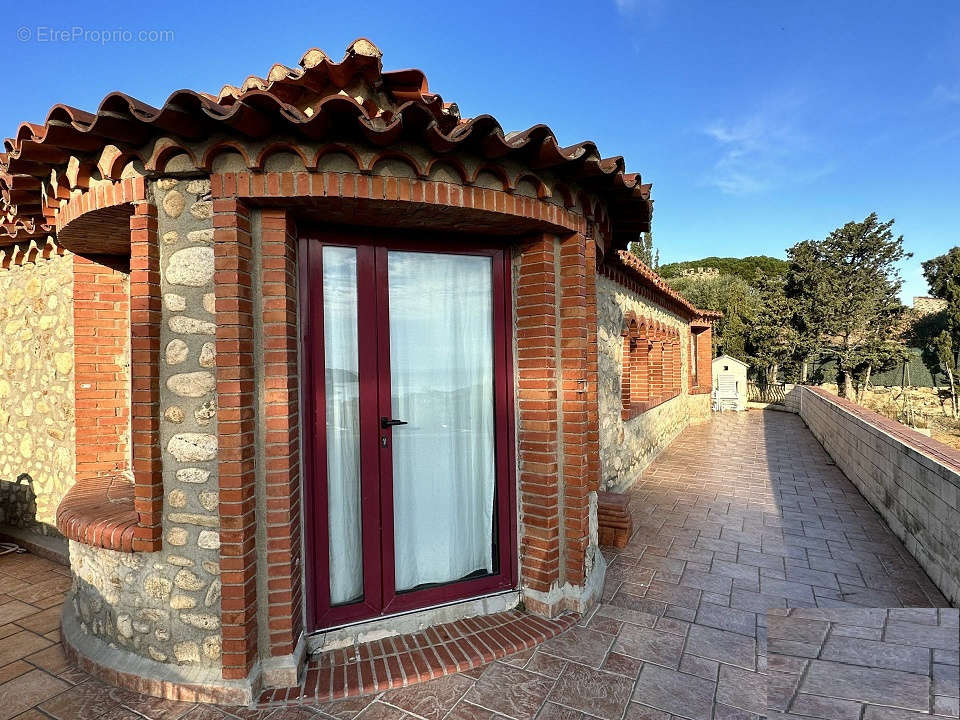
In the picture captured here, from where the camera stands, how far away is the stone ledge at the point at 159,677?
2.48 meters

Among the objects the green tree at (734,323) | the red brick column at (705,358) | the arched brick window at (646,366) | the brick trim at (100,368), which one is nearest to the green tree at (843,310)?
the green tree at (734,323)

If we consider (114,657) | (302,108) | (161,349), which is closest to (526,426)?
(161,349)

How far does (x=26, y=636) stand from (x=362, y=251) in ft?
10.9

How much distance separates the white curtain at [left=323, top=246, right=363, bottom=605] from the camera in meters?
2.93

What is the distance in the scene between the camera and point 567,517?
339 cm

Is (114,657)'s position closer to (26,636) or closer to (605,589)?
(26,636)

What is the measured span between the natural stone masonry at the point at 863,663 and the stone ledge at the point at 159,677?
2696mm

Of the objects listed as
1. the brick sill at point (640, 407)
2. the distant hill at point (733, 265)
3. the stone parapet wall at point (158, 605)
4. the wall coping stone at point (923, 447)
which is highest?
the distant hill at point (733, 265)

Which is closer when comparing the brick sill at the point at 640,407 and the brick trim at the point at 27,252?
the brick trim at the point at 27,252

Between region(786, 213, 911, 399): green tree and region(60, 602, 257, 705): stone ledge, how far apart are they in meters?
22.8

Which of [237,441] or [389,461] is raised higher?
[237,441]

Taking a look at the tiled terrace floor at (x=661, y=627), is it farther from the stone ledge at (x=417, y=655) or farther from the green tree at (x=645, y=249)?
the green tree at (x=645, y=249)

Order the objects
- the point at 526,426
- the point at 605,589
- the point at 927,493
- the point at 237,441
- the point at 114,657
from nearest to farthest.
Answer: the point at 237,441 < the point at 114,657 < the point at 526,426 < the point at 605,589 < the point at 927,493

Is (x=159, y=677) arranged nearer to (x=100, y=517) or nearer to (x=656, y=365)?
(x=100, y=517)
